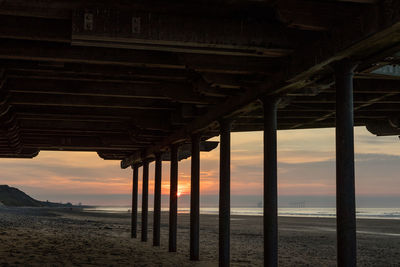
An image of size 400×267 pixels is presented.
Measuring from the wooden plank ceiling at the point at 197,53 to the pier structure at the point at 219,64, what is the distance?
0.02 metres

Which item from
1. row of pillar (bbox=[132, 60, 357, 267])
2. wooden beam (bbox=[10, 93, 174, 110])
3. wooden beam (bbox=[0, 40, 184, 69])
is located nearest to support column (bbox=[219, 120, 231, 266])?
row of pillar (bbox=[132, 60, 357, 267])

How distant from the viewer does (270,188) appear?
1009 cm

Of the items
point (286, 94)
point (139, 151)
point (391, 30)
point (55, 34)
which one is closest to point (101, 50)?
point (55, 34)

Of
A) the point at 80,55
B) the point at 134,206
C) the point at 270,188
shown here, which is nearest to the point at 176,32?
the point at 80,55

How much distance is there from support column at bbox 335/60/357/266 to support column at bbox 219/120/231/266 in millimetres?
5338

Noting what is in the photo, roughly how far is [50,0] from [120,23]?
105cm

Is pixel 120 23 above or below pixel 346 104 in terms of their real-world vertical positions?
above

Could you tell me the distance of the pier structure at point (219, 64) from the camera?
720 cm

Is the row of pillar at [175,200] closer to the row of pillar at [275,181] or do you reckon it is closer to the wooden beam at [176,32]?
the row of pillar at [275,181]

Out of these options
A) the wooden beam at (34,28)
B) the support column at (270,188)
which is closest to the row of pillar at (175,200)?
the support column at (270,188)

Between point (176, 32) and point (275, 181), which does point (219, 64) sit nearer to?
point (176, 32)

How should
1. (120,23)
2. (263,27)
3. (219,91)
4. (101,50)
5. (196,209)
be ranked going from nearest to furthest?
1. (120,23)
2. (263,27)
3. (101,50)
4. (219,91)
5. (196,209)

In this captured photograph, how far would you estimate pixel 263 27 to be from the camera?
320 inches

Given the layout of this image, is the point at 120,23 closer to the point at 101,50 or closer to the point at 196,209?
the point at 101,50
